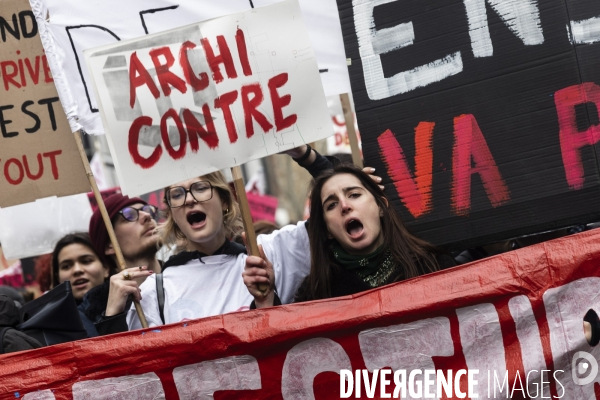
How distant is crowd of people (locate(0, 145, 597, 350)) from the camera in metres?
3.09

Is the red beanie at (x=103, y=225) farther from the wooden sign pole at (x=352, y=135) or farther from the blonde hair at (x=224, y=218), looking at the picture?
the wooden sign pole at (x=352, y=135)

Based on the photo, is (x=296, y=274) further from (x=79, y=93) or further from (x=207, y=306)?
(x=79, y=93)

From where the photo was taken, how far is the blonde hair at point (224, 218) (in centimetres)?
355

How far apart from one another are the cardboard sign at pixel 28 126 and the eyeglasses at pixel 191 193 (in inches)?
17.2

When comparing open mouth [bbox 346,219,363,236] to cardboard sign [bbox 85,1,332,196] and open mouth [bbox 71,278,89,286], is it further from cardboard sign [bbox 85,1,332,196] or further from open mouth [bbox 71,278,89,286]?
open mouth [bbox 71,278,89,286]

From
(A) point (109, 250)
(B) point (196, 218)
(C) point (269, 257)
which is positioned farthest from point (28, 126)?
(C) point (269, 257)

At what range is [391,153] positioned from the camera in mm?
3297

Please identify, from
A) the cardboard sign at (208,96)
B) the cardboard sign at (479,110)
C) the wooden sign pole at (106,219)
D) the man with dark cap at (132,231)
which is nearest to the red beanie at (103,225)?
the man with dark cap at (132,231)

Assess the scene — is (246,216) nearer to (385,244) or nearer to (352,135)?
(385,244)

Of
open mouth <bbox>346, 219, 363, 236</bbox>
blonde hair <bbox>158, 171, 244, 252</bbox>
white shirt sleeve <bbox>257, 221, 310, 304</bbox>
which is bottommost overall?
white shirt sleeve <bbox>257, 221, 310, 304</bbox>

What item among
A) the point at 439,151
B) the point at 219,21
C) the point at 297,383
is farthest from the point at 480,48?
the point at 297,383

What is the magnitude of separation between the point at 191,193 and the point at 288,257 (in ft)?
1.59

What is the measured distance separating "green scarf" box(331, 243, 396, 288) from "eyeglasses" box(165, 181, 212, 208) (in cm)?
70

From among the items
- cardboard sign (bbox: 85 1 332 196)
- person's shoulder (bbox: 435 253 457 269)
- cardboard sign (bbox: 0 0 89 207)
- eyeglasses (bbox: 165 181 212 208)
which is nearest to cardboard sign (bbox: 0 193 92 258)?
cardboard sign (bbox: 0 0 89 207)
